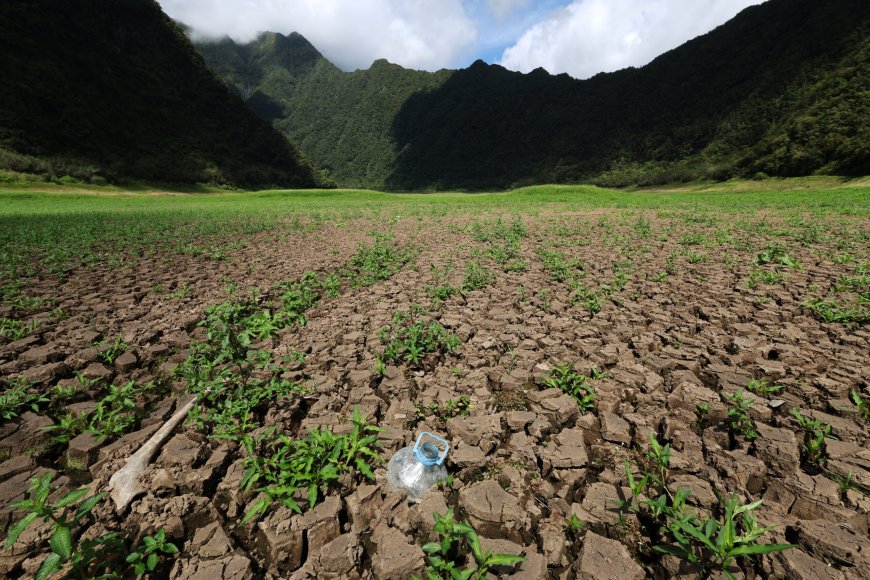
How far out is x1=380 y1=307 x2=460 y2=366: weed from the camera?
3404 mm

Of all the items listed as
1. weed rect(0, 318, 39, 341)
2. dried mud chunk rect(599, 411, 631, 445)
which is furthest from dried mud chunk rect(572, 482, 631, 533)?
weed rect(0, 318, 39, 341)

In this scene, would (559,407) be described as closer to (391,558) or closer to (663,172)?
(391,558)

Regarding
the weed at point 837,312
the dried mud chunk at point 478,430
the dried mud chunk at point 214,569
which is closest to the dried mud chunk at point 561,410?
the dried mud chunk at point 478,430

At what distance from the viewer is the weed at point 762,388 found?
8.46ft

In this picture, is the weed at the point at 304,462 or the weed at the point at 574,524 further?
the weed at the point at 304,462

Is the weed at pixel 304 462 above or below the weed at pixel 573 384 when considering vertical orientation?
below

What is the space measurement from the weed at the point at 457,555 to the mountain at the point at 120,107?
58.8 metres

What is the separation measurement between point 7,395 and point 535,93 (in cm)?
15373

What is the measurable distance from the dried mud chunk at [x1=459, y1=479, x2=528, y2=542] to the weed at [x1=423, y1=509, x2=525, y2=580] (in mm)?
87

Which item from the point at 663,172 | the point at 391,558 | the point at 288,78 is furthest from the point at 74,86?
the point at 288,78

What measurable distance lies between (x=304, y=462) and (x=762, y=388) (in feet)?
11.1

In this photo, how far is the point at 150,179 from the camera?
50.2 m

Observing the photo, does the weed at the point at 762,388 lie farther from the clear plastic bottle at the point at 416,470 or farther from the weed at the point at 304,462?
the weed at the point at 304,462

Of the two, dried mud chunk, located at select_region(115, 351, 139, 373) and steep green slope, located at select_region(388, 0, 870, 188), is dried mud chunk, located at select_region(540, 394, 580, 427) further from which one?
steep green slope, located at select_region(388, 0, 870, 188)
